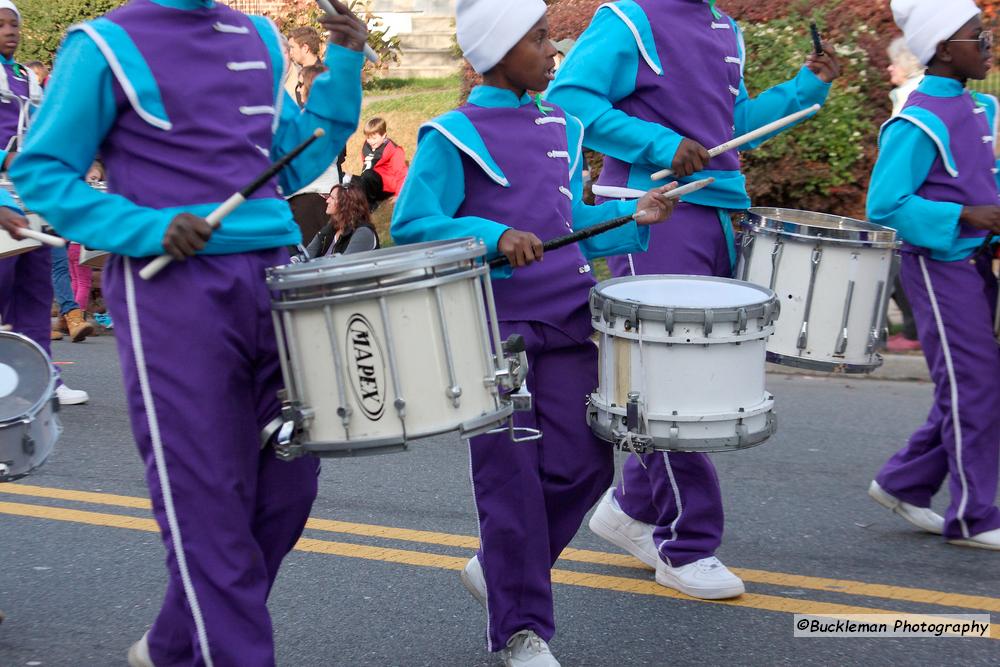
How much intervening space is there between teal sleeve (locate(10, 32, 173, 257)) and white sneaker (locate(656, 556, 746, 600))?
2371mm

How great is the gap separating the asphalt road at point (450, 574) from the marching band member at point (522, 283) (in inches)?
16.7

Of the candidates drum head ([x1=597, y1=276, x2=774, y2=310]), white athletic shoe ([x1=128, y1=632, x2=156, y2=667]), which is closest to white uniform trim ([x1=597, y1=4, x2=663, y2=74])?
drum head ([x1=597, y1=276, x2=774, y2=310])

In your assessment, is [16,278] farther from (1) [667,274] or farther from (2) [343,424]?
(2) [343,424]

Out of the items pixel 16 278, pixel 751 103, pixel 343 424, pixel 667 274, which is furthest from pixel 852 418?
pixel 343 424

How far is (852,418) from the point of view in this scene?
7715 millimetres

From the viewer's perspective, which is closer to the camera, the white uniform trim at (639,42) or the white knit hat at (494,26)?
the white knit hat at (494,26)

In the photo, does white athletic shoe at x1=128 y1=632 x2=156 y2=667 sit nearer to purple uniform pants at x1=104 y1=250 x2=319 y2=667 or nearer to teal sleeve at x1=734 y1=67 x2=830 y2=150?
purple uniform pants at x1=104 y1=250 x2=319 y2=667

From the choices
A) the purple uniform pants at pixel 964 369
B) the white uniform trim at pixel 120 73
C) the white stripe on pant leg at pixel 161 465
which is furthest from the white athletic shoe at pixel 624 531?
the white uniform trim at pixel 120 73

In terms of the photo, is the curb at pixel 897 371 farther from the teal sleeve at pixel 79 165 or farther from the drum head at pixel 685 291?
the teal sleeve at pixel 79 165

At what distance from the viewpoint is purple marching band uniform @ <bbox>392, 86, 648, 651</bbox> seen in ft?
12.8

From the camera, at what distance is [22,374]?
441cm

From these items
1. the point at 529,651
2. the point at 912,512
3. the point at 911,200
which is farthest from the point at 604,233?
the point at 912,512

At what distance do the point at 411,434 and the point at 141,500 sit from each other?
323 centimetres

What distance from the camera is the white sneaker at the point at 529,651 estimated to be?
3.98 metres
